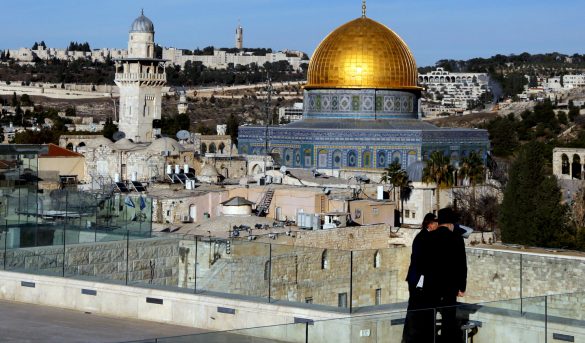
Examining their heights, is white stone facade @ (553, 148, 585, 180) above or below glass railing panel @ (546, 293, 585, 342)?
above

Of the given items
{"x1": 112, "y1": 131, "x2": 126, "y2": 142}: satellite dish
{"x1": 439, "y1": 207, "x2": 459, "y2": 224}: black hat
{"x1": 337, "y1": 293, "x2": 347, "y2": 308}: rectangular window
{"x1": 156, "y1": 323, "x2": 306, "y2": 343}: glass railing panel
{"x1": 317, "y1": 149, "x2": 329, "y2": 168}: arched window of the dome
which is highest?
{"x1": 112, "y1": 131, "x2": 126, "y2": 142}: satellite dish

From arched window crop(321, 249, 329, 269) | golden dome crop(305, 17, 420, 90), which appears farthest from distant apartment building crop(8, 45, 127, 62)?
arched window crop(321, 249, 329, 269)

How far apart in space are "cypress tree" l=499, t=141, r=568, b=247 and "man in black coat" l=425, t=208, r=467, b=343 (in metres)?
18.9

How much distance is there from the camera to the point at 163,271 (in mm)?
13805

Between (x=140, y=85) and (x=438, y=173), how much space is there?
19363 millimetres

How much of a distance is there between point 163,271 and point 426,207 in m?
20.6

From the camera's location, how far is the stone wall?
12.8 meters

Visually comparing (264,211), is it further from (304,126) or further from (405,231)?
(304,126)

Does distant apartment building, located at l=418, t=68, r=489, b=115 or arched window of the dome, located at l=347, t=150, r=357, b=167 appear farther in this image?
distant apartment building, located at l=418, t=68, r=489, b=115

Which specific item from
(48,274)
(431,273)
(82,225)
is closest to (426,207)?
(82,225)

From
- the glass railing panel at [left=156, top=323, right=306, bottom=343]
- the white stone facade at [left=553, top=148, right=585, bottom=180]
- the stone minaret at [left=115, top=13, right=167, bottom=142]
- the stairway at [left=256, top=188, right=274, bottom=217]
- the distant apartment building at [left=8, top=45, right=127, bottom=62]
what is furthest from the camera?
the distant apartment building at [left=8, top=45, right=127, bottom=62]

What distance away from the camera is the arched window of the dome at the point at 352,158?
3784 centimetres

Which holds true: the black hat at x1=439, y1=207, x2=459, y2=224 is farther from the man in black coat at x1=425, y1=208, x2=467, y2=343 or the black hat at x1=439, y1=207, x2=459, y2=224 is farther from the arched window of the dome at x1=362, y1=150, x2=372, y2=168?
the arched window of the dome at x1=362, y1=150, x2=372, y2=168

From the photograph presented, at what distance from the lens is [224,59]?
513 feet
